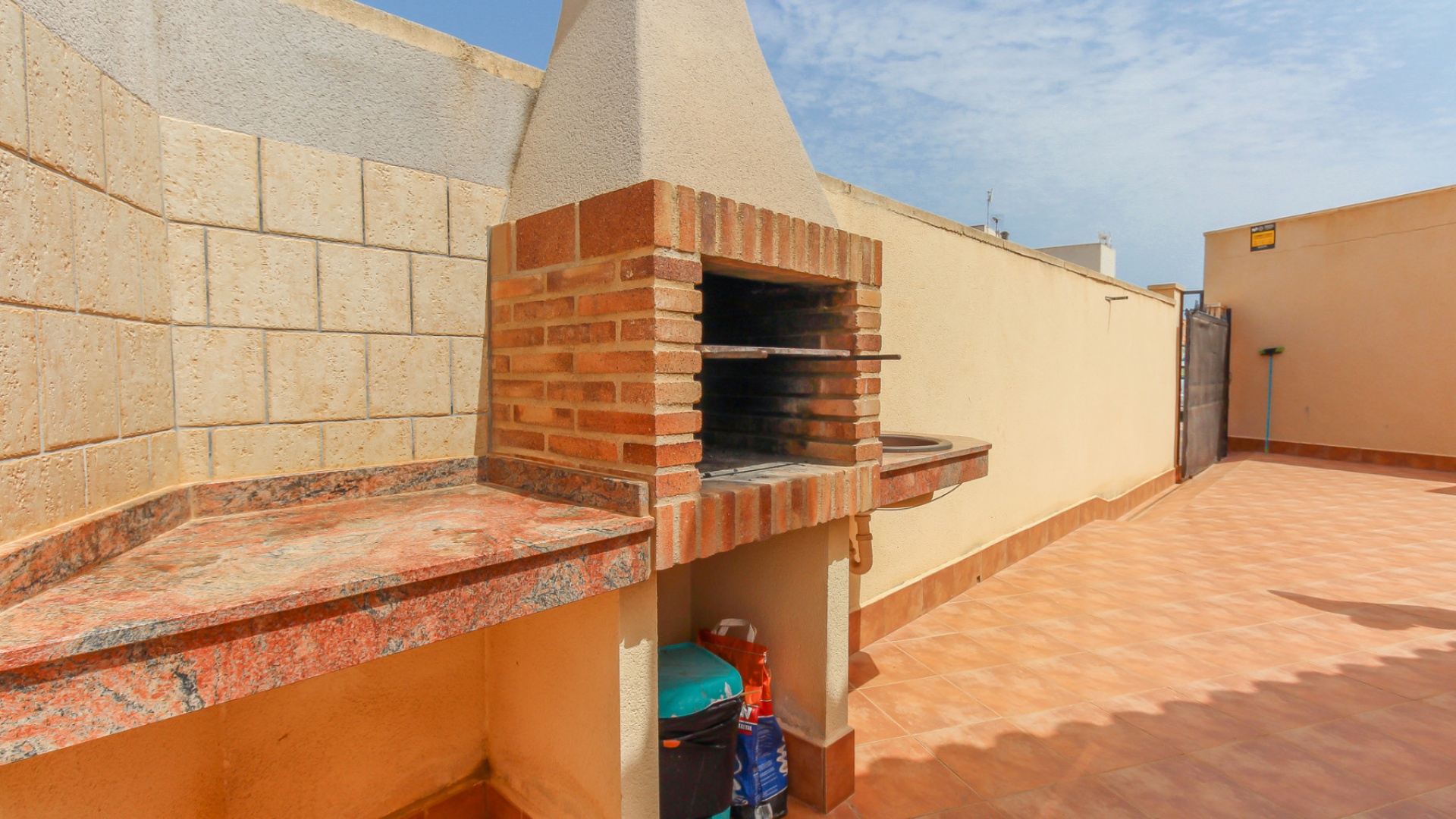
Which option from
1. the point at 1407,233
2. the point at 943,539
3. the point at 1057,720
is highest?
the point at 1407,233

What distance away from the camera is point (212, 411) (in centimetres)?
180

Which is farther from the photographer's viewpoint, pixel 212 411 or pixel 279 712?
pixel 279 712

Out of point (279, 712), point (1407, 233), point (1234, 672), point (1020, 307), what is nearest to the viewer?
point (279, 712)

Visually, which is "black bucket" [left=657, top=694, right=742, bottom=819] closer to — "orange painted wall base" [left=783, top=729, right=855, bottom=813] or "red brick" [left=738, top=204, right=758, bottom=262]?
"orange painted wall base" [left=783, top=729, right=855, bottom=813]

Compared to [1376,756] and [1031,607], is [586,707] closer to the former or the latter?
[1376,756]

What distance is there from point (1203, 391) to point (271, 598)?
12705 millimetres

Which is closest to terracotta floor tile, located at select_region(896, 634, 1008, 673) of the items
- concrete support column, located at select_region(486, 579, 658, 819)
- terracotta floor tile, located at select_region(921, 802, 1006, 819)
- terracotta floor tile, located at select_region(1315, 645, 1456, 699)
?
terracotta floor tile, located at select_region(921, 802, 1006, 819)

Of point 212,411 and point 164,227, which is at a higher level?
point 164,227

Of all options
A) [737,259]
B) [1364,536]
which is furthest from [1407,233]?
[737,259]

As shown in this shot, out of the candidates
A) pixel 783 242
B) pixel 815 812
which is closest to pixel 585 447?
pixel 783 242

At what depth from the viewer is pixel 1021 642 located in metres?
4.04

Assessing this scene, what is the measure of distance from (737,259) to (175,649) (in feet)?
4.97

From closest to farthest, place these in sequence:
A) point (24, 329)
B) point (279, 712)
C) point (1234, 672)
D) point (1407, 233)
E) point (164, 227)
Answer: point (24, 329) → point (164, 227) → point (279, 712) → point (1234, 672) → point (1407, 233)

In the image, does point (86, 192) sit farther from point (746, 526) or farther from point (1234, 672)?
point (1234, 672)
